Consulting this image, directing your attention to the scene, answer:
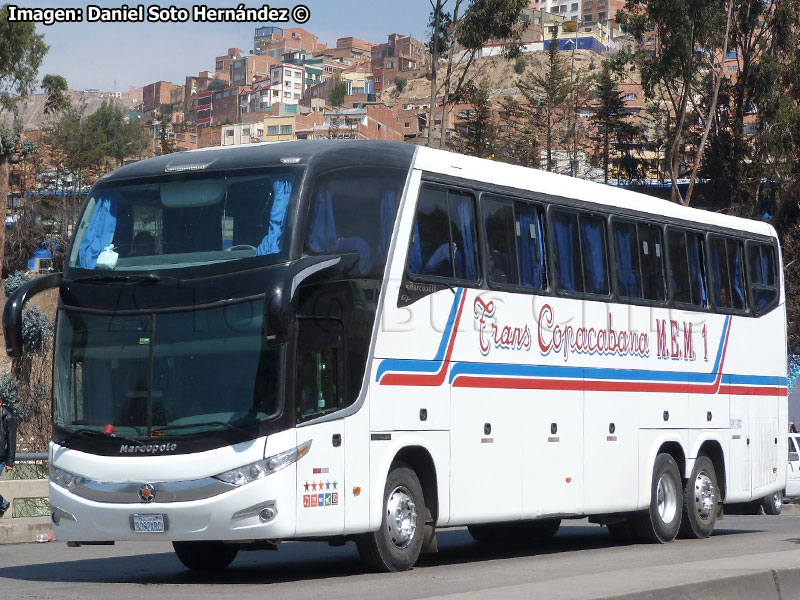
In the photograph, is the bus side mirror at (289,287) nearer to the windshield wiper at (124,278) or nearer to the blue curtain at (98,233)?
the windshield wiper at (124,278)

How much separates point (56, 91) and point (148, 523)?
4758 cm

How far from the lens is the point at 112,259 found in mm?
11758

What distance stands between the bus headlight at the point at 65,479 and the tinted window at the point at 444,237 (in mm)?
3632

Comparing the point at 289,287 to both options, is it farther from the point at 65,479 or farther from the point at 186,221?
the point at 65,479

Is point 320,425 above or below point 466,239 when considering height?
below

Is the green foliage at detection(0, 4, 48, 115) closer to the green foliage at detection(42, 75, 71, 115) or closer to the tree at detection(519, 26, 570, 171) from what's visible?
the green foliage at detection(42, 75, 71, 115)

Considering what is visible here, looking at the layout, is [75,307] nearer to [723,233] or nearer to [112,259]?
[112,259]

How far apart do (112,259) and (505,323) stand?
425cm

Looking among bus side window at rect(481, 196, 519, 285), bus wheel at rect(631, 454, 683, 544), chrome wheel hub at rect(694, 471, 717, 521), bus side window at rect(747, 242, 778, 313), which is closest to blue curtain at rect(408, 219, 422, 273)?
bus side window at rect(481, 196, 519, 285)

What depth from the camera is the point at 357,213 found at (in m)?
11.8

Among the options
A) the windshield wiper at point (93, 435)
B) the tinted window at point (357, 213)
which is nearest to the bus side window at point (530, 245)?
the tinted window at point (357, 213)

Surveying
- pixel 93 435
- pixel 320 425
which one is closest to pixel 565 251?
pixel 320 425

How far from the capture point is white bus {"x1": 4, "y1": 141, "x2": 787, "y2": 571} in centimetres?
1086

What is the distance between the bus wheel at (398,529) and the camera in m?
11.8
